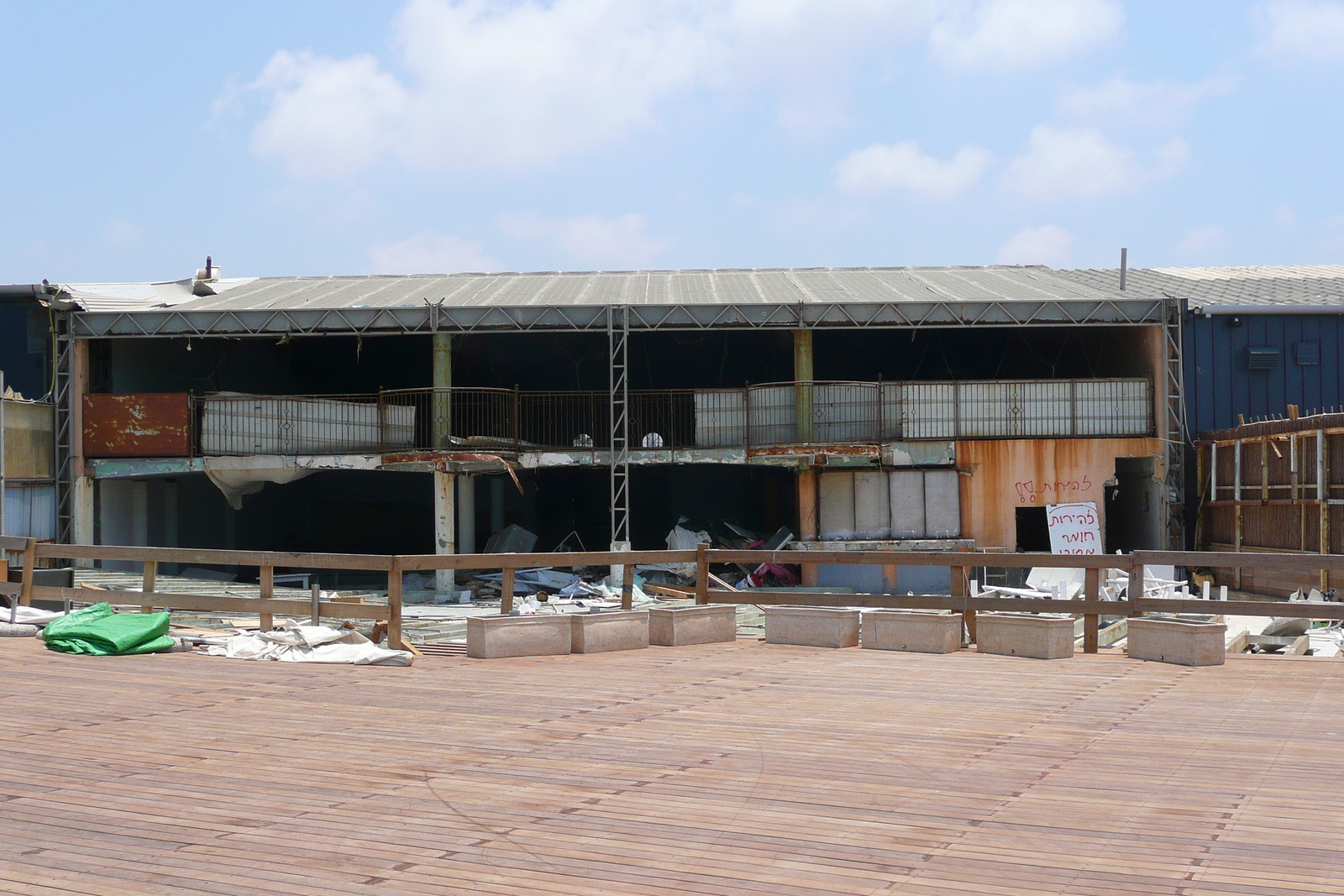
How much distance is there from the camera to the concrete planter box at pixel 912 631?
12352mm

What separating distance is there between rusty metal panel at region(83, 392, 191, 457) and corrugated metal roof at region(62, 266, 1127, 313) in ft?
6.52

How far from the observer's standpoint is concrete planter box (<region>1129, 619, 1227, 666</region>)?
11.4 m

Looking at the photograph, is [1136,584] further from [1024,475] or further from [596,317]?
[596,317]

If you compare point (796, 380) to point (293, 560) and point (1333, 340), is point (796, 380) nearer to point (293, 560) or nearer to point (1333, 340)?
point (1333, 340)

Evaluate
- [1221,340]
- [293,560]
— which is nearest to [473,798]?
[293,560]

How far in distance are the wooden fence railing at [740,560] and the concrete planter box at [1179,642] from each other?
20 cm

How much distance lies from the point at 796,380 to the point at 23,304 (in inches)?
656

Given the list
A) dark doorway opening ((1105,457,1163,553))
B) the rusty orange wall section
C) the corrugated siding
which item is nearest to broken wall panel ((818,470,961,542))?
the rusty orange wall section

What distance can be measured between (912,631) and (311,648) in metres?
6.08

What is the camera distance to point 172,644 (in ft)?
41.0

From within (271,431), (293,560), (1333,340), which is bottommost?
(293,560)

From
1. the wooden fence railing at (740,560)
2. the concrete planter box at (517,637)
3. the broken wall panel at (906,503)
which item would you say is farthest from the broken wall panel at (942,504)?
the concrete planter box at (517,637)

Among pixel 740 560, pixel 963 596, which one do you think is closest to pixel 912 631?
pixel 963 596

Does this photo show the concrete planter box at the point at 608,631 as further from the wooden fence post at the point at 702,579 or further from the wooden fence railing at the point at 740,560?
the wooden fence post at the point at 702,579
